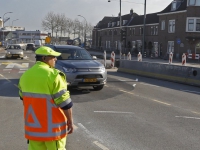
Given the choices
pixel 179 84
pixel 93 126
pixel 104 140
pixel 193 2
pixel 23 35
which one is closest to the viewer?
pixel 104 140

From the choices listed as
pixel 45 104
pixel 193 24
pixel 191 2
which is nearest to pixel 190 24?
pixel 193 24

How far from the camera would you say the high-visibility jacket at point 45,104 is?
11.2 ft

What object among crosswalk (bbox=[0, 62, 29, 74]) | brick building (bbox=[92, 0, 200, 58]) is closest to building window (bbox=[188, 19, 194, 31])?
brick building (bbox=[92, 0, 200, 58])

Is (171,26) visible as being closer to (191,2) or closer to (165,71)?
(191,2)

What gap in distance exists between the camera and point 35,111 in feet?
11.3

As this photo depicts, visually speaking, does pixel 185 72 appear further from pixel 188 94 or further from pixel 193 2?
pixel 193 2

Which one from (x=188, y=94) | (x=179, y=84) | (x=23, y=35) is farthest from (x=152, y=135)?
(x=23, y=35)

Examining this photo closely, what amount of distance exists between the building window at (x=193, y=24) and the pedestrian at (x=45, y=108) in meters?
43.3

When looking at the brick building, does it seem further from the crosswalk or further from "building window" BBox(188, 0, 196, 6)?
the crosswalk

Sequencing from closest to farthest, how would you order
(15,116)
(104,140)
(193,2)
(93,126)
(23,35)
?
(104,140) → (93,126) → (15,116) → (193,2) → (23,35)

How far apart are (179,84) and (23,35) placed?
414ft

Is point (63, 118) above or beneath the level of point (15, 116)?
above

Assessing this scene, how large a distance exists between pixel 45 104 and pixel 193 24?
143 feet

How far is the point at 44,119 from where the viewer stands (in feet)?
11.2
